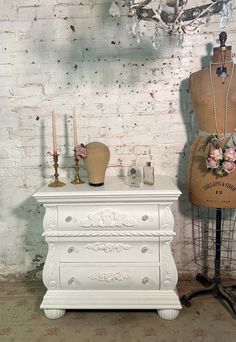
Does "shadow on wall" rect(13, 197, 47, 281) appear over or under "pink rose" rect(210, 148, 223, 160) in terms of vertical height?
under

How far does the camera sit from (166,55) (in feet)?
7.30

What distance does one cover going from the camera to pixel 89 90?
228 cm

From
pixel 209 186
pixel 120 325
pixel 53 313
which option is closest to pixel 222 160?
pixel 209 186

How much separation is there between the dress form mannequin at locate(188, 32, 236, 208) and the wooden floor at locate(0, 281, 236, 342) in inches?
27.7

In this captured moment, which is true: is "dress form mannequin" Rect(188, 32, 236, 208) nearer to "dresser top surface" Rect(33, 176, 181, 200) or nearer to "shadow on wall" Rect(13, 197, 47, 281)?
"dresser top surface" Rect(33, 176, 181, 200)

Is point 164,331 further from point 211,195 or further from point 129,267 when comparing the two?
point 211,195

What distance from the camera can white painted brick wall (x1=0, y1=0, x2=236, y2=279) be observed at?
2.22m

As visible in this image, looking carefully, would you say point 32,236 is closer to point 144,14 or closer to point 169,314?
point 169,314

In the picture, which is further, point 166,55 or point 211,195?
point 166,55

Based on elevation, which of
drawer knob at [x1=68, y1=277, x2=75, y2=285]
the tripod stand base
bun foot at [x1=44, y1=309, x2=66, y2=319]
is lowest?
bun foot at [x1=44, y1=309, x2=66, y2=319]

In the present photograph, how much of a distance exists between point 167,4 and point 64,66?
1.03 m

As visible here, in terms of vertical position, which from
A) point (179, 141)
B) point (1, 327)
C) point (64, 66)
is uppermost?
point (64, 66)

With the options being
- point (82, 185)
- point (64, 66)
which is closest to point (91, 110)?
point (64, 66)

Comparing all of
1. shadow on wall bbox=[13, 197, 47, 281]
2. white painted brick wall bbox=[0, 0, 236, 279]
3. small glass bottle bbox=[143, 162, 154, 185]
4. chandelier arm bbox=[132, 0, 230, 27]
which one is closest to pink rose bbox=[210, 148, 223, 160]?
small glass bottle bbox=[143, 162, 154, 185]
